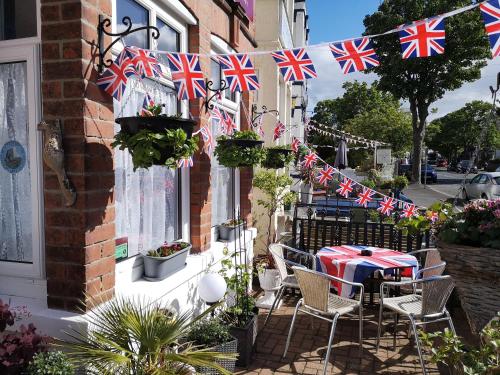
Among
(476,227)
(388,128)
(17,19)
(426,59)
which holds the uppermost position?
(426,59)

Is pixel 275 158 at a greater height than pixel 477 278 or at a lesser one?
greater

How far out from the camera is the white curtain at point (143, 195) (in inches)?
108

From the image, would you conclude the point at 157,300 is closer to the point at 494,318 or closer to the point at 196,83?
the point at 196,83

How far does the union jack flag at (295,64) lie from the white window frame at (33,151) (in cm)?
164

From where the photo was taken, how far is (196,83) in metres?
3.03

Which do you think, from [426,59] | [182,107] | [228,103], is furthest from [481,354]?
[426,59]

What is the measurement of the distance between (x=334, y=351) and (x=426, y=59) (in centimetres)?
2097

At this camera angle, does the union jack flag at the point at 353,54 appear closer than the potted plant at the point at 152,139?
No

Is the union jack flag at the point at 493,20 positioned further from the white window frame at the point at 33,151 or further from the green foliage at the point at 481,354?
the white window frame at the point at 33,151

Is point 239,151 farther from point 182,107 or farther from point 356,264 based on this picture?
point 356,264

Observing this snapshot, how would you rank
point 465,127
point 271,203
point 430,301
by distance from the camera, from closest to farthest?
point 430,301, point 271,203, point 465,127

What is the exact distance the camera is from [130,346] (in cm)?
213

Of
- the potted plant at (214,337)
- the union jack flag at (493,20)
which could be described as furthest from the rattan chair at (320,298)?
the union jack flag at (493,20)

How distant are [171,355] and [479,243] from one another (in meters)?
1.60
